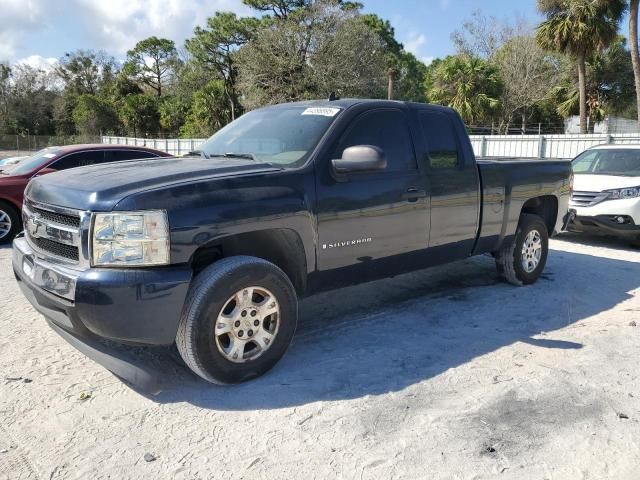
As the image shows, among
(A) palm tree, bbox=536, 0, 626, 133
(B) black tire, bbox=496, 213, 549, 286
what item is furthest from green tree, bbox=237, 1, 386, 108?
(B) black tire, bbox=496, 213, 549, 286

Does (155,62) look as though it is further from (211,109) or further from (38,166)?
(38,166)

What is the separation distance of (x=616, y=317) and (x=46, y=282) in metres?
4.88

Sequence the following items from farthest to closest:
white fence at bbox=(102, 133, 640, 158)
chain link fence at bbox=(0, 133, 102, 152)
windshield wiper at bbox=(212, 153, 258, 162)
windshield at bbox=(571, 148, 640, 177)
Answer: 1. chain link fence at bbox=(0, 133, 102, 152)
2. white fence at bbox=(102, 133, 640, 158)
3. windshield at bbox=(571, 148, 640, 177)
4. windshield wiper at bbox=(212, 153, 258, 162)

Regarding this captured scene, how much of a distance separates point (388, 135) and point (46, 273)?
277 cm

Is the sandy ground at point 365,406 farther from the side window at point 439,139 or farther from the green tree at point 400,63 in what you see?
the green tree at point 400,63

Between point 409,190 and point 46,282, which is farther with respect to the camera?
point 409,190

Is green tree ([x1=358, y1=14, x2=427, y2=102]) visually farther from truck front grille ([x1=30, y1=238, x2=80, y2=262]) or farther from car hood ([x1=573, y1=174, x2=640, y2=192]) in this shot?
truck front grille ([x1=30, y1=238, x2=80, y2=262])

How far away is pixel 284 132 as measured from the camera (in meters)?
4.36

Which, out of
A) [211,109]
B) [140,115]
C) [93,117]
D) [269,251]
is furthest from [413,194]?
[93,117]

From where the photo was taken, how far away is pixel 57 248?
3451mm

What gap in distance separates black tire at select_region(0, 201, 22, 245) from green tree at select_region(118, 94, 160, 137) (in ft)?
161

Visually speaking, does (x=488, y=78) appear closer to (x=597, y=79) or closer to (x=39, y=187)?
(x=597, y=79)

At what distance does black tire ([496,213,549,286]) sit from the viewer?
589cm

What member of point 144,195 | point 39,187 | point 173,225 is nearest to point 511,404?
point 173,225
